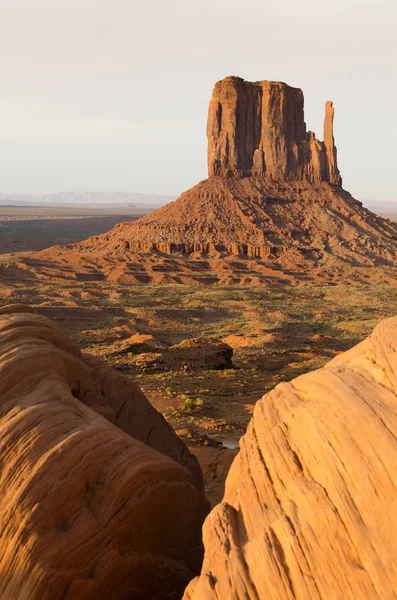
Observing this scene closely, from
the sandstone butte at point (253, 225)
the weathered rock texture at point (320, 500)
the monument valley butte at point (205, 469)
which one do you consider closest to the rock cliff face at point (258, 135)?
the sandstone butte at point (253, 225)

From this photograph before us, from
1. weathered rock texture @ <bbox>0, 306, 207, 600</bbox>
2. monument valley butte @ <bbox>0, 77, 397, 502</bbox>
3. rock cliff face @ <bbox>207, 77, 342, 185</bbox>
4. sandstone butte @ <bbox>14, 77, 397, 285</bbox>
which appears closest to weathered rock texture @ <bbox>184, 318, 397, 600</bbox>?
weathered rock texture @ <bbox>0, 306, 207, 600</bbox>

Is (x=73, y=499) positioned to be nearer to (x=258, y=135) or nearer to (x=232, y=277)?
(x=232, y=277)

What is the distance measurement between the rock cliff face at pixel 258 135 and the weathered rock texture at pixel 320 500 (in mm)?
89229

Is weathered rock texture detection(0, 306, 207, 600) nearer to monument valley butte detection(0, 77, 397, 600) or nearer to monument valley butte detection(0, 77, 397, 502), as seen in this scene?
monument valley butte detection(0, 77, 397, 600)

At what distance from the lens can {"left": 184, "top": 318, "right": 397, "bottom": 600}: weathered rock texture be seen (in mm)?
4695

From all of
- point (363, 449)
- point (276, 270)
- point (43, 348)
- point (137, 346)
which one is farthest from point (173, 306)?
point (363, 449)

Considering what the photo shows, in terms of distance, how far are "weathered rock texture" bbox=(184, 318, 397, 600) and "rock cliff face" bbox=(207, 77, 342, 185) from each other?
89.2 m

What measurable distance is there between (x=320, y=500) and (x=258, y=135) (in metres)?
95.5

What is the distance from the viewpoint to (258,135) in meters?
95.6

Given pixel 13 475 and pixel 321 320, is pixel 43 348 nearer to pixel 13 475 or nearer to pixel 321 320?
pixel 13 475

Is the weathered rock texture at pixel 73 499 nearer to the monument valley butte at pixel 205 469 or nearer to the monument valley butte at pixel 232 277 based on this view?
the monument valley butte at pixel 205 469

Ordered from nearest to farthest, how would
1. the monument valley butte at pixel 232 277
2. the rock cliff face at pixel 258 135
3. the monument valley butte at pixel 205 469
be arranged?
the monument valley butte at pixel 205 469
the monument valley butte at pixel 232 277
the rock cliff face at pixel 258 135

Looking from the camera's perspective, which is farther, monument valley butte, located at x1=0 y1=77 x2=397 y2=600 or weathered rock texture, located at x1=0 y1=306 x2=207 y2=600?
weathered rock texture, located at x1=0 y1=306 x2=207 y2=600

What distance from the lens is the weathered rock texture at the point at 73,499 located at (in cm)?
588
